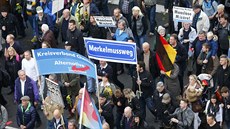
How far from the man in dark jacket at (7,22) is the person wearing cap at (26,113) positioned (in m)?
4.65

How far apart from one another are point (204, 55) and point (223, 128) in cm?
185

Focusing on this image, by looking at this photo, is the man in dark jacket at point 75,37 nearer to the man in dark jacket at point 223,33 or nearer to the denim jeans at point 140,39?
the denim jeans at point 140,39

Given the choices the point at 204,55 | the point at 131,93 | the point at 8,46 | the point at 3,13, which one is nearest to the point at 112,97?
the point at 131,93

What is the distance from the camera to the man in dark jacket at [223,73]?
49.7ft

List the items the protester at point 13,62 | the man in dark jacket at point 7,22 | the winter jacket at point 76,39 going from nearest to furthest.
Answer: the protester at point 13,62, the winter jacket at point 76,39, the man in dark jacket at point 7,22

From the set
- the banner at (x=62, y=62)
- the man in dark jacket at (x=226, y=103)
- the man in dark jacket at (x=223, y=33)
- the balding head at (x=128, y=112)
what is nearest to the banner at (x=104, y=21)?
the man in dark jacket at (x=223, y=33)

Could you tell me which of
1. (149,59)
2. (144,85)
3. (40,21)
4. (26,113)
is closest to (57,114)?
(26,113)

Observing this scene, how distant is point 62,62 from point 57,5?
16.6 feet

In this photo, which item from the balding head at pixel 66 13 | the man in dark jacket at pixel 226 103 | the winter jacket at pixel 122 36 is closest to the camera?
the man in dark jacket at pixel 226 103

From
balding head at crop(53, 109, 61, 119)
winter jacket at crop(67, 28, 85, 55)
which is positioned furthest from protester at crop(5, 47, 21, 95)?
balding head at crop(53, 109, 61, 119)

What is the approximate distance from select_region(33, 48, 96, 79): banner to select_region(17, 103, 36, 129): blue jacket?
116cm

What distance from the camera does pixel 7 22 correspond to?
61.7 feet

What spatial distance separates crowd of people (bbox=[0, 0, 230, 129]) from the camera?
14430 mm

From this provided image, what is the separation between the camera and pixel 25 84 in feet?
50.9
